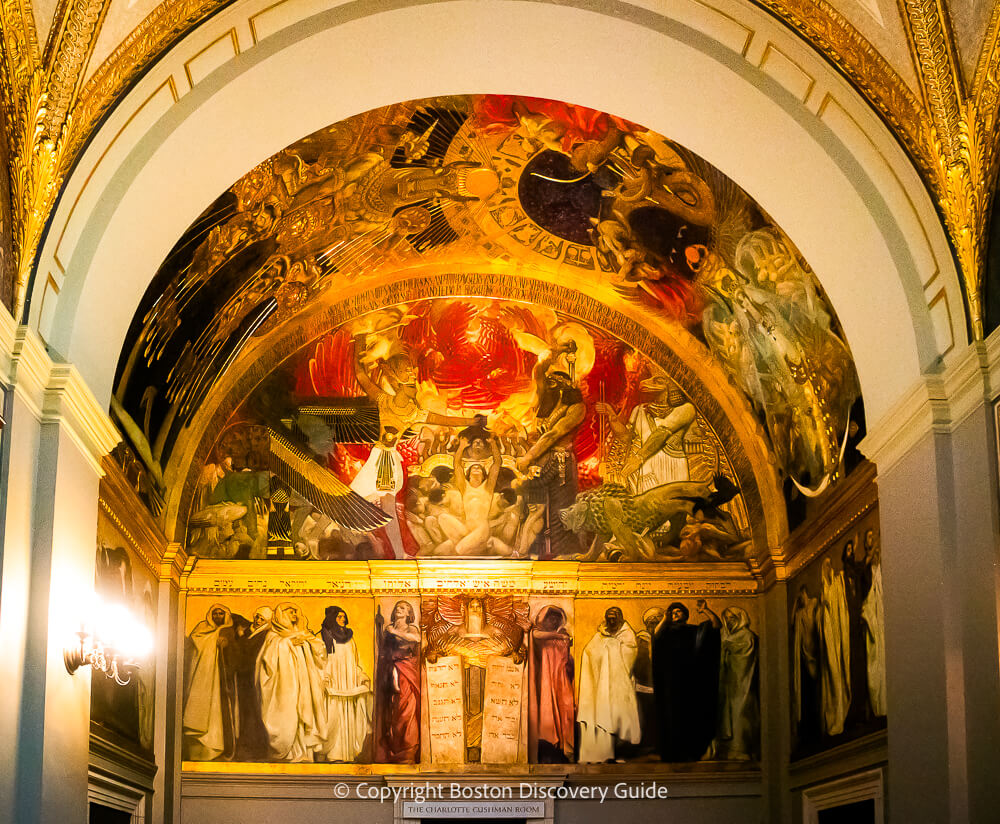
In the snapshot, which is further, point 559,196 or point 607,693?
point 607,693

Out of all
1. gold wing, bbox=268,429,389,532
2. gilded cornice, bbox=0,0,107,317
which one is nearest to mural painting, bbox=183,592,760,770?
gold wing, bbox=268,429,389,532

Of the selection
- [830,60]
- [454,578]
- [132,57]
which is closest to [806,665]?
[454,578]

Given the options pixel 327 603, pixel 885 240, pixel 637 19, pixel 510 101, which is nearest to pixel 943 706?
pixel 885 240

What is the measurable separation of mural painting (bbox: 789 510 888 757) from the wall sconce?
7096 millimetres

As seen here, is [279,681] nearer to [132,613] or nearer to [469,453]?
[132,613]

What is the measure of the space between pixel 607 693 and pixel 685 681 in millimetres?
1014

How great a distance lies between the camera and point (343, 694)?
17.4 metres

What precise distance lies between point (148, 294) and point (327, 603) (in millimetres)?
5280

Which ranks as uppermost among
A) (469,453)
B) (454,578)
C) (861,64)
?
(861,64)

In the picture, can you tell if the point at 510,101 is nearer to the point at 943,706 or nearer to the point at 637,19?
the point at 637,19

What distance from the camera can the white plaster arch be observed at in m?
11.6

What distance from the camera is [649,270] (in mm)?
17312

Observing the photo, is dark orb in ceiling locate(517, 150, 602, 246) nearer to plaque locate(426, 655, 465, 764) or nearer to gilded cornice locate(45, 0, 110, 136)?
plaque locate(426, 655, 465, 764)

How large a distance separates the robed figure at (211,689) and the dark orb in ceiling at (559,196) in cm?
640
